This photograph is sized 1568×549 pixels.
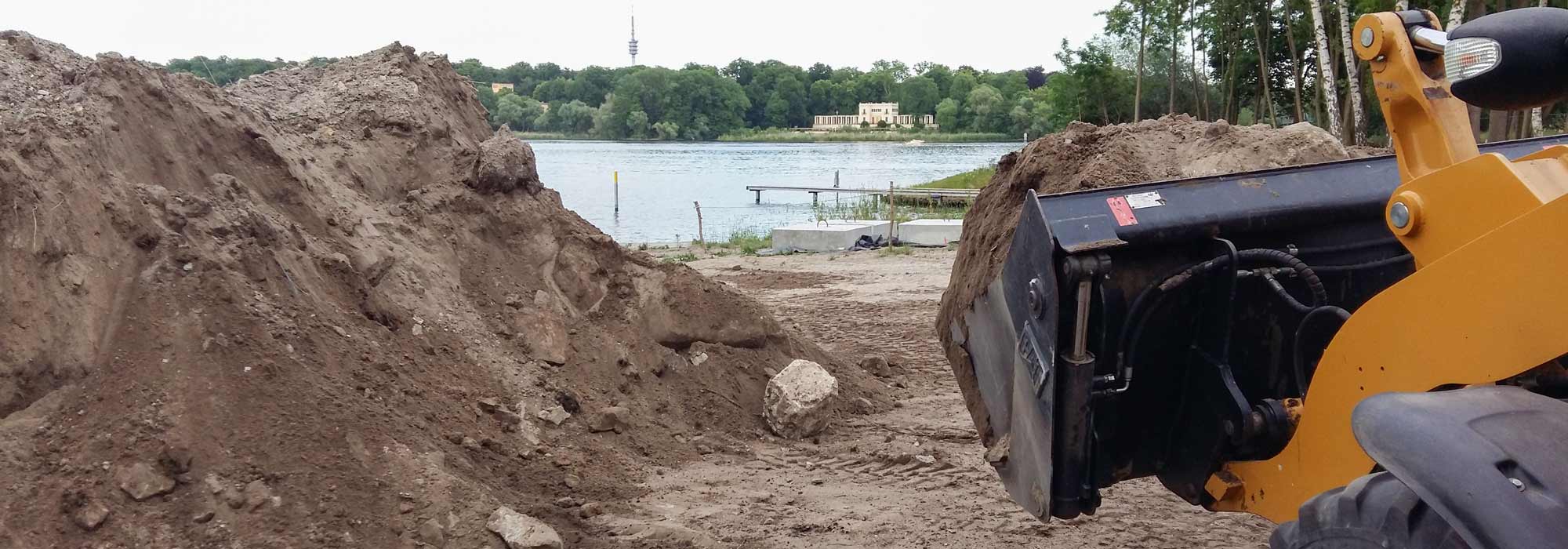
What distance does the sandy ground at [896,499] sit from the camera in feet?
15.8

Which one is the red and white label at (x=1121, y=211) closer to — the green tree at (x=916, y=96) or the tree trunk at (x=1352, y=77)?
the tree trunk at (x=1352, y=77)

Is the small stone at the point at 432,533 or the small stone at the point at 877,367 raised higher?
the small stone at the point at 432,533

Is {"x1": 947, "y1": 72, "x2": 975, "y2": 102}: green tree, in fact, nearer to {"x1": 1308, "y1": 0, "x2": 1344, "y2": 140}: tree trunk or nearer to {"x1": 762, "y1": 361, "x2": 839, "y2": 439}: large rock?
{"x1": 1308, "y1": 0, "x2": 1344, "y2": 140}: tree trunk

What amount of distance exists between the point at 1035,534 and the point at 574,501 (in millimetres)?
1987

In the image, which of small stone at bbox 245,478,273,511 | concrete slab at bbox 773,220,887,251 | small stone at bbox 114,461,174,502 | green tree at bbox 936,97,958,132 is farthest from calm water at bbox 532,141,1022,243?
small stone at bbox 114,461,174,502

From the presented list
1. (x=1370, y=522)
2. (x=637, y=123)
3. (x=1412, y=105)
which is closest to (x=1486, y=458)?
(x=1370, y=522)

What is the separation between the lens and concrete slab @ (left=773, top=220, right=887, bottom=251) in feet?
59.8

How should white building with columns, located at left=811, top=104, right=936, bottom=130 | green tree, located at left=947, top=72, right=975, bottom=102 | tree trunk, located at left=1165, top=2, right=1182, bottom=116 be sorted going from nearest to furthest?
tree trunk, located at left=1165, top=2, right=1182, bottom=116 → green tree, located at left=947, top=72, right=975, bottom=102 → white building with columns, located at left=811, top=104, right=936, bottom=130

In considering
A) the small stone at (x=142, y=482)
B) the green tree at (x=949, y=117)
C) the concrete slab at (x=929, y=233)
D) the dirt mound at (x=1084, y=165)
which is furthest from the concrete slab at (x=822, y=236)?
the green tree at (x=949, y=117)

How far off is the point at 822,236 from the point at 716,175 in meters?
42.4

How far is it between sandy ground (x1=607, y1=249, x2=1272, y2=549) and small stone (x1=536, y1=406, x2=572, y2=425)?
0.57 meters

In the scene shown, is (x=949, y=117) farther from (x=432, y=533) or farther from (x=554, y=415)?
(x=432, y=533)

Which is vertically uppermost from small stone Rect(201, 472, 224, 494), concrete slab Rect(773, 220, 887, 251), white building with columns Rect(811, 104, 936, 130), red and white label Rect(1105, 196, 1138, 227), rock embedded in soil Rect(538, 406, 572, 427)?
red and white label Rect(1105, 196, 1138, 227)

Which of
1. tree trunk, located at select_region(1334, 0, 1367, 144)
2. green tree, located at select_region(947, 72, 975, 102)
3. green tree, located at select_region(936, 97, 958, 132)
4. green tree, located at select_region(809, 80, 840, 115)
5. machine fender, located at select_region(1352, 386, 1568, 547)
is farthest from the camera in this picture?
green tree, located at select_region(809, 80, 840, 115)
